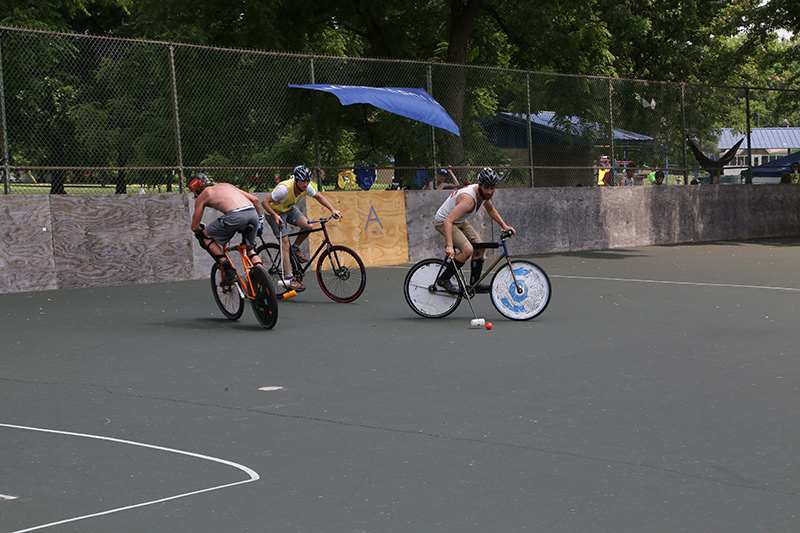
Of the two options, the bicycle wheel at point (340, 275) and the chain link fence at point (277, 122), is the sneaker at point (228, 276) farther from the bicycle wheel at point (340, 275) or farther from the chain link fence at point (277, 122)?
the chain link fence at point (277, 122)

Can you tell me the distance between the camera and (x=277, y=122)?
53.2 ft

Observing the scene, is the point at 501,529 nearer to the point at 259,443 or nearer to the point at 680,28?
the point at 259,443

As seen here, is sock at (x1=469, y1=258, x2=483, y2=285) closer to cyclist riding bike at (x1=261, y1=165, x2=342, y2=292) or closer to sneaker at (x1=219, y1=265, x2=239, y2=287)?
cyclist riding bike at (x1=261, y1=165, x2=342, y2=292)

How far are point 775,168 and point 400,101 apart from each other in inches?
561

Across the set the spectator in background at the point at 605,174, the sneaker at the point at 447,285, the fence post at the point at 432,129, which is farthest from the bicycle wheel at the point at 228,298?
the spectator in background at the point at 605,174

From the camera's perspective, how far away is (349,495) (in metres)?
4.34

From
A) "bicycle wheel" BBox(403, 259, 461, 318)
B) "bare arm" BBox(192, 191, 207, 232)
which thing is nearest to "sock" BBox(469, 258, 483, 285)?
"bicycle wheel" BBox(403, 259, 461, 318)

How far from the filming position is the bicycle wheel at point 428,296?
1035 cm

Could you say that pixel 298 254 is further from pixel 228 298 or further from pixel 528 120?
pixel 528 120

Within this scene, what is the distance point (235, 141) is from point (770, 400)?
11067mm

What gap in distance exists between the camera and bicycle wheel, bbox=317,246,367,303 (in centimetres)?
1189

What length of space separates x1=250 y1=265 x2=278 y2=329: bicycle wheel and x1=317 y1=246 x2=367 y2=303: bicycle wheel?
222 centimetres

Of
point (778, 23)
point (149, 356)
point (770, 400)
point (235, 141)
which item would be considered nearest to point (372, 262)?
point (235, 141)

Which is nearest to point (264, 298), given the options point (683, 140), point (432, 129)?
point (432, 129)
